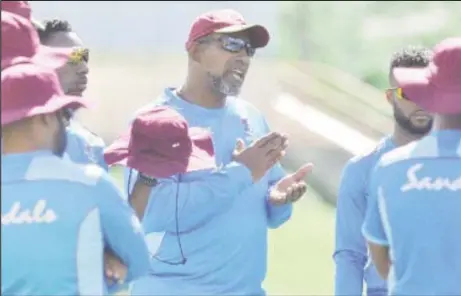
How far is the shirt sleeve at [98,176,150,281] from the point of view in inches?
144

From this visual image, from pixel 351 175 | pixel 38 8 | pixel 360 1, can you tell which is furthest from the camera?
pixel 38 8

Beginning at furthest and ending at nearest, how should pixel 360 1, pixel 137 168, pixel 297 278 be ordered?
pixel 360 1
pixel 297 278
pixel 137 168

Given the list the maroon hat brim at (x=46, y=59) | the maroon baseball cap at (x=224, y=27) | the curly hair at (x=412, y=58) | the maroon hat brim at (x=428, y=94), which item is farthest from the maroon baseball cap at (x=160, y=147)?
the curly hair at (x=412, y=58)

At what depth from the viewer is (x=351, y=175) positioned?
4984mm

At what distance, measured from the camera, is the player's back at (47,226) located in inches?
140

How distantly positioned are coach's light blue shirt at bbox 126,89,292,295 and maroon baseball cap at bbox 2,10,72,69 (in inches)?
38.3

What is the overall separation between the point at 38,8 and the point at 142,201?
13.6 m

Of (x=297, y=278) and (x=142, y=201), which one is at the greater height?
(x=142, y=201)

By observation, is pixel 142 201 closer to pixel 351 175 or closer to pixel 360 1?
pixel 351 175

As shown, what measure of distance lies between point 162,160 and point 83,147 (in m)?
0.96

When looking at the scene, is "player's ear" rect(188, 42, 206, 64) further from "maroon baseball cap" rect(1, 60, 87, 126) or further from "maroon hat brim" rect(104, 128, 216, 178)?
"maroon baseball cap" rect(1, 60, 87, 126)

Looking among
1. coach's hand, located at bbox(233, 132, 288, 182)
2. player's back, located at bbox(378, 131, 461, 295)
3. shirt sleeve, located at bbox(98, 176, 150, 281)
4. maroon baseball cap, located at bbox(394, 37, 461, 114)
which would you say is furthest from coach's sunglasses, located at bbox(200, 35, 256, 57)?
shirt sleeve, located at bbox(98, 176, 150, 281)

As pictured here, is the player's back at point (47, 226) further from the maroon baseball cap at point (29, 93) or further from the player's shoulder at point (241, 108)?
the player's shoulder at point (241, 108)

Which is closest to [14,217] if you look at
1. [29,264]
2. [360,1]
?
[29,264]
